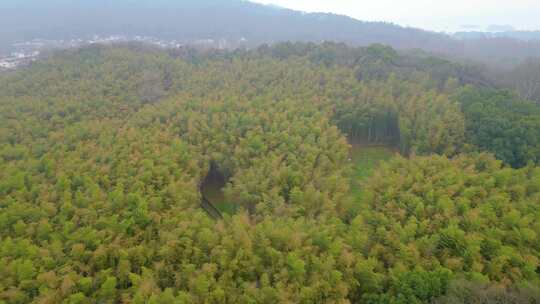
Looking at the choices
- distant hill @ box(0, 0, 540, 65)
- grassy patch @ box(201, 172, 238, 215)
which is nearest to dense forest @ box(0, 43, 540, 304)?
grassy patch @ box(201, 172, 238, 215)

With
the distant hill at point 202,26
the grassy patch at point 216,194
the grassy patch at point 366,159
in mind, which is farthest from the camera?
the distant hill at point 202,26

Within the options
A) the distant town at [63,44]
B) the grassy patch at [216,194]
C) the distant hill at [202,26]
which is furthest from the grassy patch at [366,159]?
the distant hill at [202,26]

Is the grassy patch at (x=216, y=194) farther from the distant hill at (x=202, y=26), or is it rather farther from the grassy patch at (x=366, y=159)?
the distant hill at (x=202, y=26)

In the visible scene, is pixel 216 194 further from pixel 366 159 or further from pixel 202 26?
pixel 202 26

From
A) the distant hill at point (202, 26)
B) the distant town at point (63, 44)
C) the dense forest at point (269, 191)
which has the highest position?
the distant hill at point (202, 26)

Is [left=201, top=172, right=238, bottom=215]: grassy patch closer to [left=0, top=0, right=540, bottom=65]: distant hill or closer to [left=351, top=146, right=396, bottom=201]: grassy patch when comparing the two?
[left=351, top=146, right=396, bottom=201]: grassy patch
